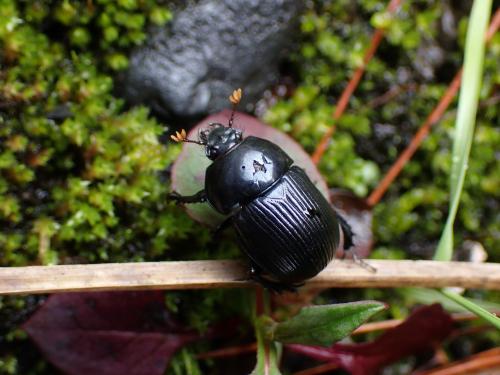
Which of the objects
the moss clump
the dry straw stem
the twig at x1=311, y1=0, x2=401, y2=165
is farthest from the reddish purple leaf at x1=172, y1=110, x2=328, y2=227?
the twig at x1=311, y1=0, x2=401, y2=165

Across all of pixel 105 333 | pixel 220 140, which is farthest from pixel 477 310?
pixel 105 333

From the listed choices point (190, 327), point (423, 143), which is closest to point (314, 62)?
point (423, 143)

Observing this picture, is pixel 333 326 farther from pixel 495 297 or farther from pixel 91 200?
pixel 495 297

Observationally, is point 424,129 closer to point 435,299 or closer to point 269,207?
point 435,299

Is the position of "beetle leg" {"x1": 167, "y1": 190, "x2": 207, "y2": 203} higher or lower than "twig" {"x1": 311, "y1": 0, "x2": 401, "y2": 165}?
lower

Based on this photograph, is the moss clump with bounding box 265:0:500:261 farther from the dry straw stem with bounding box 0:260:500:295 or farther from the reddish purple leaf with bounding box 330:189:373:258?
the dry straw stem with bounding box 0:260:500:295

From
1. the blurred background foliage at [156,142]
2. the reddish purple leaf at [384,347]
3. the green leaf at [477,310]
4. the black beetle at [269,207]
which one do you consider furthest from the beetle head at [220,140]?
the green leaf at [477,310]
